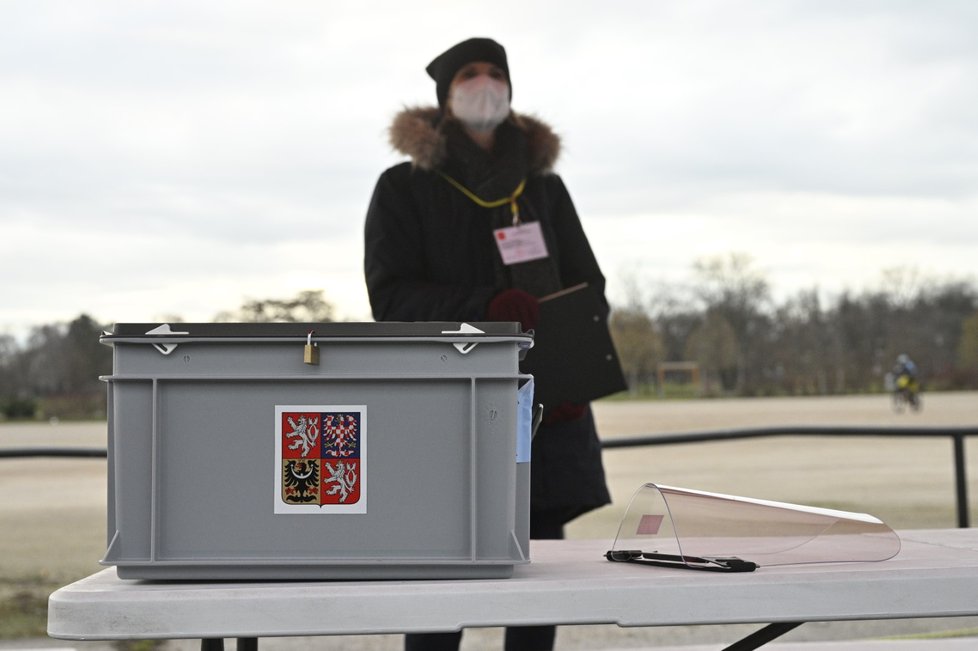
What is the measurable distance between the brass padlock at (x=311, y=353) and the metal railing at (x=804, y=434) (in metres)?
2.03

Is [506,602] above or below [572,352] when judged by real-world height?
below

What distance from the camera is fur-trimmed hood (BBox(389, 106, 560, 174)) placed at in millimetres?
2092

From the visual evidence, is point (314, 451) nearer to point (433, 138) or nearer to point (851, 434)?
point (433, 138)

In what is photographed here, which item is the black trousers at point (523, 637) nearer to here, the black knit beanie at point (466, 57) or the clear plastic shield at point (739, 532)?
the clear plastic shield at point (739, 532)

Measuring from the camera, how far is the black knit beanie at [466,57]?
2.12 metres

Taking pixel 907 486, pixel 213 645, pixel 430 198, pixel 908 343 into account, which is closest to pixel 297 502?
pixel 213 645

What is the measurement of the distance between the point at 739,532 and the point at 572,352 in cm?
86

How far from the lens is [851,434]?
3273 mm

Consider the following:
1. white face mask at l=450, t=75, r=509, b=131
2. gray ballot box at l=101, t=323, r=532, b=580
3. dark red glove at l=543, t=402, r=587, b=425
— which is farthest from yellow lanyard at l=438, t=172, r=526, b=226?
gray ballot box at l=101, t=323, r=532, b=580

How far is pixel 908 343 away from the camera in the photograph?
4816cm

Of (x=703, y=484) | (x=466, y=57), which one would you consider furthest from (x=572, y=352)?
(x=703, y=484)

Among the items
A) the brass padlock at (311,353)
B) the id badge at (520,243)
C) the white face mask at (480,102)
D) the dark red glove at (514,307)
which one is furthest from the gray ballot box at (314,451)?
the white face mask at (480,102)

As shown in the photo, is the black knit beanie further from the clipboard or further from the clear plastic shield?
the clear plastic shield

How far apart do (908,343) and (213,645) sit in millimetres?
50889
